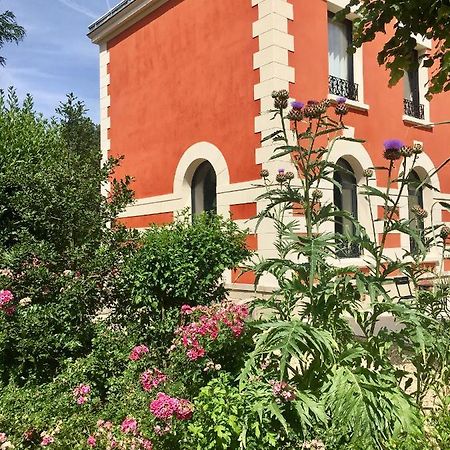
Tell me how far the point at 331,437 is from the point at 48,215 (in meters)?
2.90

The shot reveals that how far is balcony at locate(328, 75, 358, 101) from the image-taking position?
8.50 m

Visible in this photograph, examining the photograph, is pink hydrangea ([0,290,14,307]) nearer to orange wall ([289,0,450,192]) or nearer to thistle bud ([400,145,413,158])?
thistle bud ([400,145,413,158])

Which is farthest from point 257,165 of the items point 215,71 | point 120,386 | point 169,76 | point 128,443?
point 128,443

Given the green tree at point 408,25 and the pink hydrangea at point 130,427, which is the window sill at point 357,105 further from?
the pink hydrangea at point 130,427

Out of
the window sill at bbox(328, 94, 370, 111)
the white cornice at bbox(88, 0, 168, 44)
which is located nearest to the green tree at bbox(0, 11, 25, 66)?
the white cornice at bbox(88, 0, 168, 44)

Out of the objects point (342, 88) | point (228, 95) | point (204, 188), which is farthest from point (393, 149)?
point (204, 188)

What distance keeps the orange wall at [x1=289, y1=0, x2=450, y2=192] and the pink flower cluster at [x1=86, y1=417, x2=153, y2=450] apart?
6.02m

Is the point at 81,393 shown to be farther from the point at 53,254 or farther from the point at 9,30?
the point at 9,30

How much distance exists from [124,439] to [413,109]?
994 cm

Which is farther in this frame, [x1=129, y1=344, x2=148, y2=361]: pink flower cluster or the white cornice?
the white cornice

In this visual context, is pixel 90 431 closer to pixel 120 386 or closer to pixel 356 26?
pixel 120 386

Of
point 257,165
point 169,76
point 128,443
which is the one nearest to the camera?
point 128,443

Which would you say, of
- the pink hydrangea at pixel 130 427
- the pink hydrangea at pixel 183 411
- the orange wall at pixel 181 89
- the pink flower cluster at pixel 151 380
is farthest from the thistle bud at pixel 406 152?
the orange wall at pixel 181 89

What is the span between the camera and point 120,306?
428 centimetres
